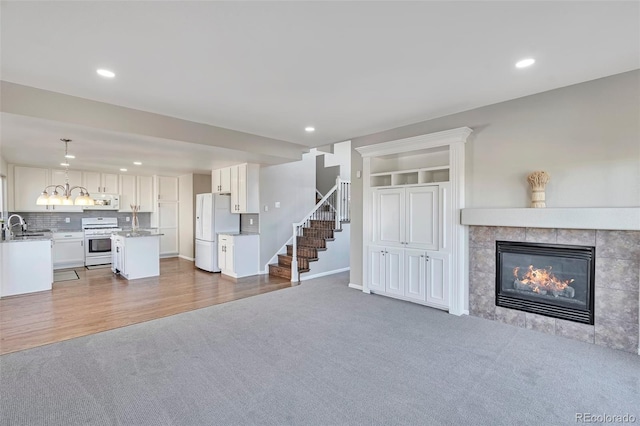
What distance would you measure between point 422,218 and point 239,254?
376 cm

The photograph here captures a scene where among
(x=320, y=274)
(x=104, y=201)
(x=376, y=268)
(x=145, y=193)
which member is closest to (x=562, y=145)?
(x=376, y=268)

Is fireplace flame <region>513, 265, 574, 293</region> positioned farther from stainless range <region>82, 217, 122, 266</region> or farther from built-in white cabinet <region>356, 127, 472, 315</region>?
stainless range <region>82, 217, 122, 266</region>

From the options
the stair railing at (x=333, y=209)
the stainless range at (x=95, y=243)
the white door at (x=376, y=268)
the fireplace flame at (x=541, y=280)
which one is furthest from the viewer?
the stainless range at (x=95, y=243)

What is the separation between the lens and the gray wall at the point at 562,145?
306 cm

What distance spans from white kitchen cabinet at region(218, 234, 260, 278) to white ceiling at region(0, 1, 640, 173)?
294cm

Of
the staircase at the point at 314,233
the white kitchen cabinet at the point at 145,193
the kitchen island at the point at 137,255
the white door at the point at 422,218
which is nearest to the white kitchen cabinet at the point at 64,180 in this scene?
the white kitchen cabinet at the point at 145,193

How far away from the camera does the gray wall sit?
3.06 metres

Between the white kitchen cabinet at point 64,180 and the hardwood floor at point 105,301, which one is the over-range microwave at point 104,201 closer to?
the white kitchen cabinet at point 64,180

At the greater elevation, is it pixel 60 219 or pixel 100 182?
pixel 100 182

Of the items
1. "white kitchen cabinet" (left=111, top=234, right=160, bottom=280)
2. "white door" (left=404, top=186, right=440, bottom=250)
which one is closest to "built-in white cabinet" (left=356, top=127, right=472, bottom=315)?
"white door" (left=404, top=186, right=440, bottom=250)

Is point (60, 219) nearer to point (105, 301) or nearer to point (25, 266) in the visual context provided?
point (25, 266)

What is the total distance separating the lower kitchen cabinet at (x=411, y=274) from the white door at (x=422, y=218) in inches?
5.7

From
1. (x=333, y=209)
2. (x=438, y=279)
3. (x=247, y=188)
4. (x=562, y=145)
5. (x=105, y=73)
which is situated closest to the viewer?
(x=105, y=73)

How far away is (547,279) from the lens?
3.52 meters
